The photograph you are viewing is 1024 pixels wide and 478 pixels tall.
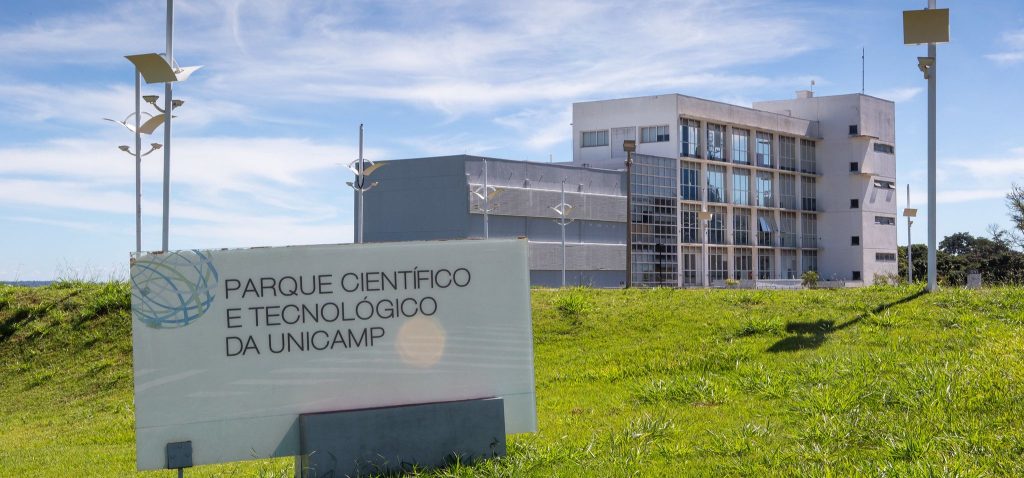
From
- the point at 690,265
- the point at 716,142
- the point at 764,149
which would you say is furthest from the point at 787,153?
the point at 690,265

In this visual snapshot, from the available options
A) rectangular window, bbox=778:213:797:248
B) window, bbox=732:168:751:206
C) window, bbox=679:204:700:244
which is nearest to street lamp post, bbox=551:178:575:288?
window, bbox=679:204:700:244

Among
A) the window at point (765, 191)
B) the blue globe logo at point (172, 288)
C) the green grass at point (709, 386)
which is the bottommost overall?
the green grass at point (709, 386)

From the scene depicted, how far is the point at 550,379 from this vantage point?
1236cm

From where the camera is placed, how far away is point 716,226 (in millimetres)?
65500

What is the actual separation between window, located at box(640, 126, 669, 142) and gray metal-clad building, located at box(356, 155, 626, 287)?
5383 millimetres

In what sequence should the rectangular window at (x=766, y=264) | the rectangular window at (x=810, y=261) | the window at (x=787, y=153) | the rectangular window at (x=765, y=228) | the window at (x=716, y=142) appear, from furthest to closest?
1. the rectangular window at (x=810, y=261)
2. the window at (x=787, y=153)
3. the rectangular window at (x=766, y=264)
4. the rectangular window at (x=765, y=228)
5. the window at (x=716, y=142)

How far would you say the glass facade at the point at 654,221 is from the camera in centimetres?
5891

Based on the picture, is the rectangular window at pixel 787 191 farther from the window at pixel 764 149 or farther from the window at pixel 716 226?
the window at pixel 716 226

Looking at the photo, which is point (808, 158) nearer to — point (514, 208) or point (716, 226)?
point (716, 226)

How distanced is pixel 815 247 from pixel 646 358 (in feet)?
216

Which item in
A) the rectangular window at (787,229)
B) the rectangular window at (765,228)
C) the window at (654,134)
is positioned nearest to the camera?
the window at (654,134)

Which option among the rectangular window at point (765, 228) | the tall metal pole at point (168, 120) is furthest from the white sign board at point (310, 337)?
the rectangular window at point (765, 228)

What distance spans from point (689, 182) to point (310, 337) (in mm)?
57415

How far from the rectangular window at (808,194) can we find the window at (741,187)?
7444 mm
